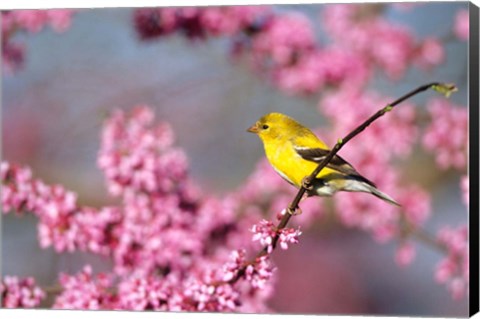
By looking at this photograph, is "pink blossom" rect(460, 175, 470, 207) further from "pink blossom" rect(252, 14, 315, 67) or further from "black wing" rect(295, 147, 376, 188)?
"pink blossom" rect(252, 14, 315, 67)

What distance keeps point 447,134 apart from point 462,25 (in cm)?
54

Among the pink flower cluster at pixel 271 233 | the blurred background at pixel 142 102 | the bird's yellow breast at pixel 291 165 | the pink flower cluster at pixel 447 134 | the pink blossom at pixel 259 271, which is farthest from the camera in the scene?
the blurred background at pixel 142 102

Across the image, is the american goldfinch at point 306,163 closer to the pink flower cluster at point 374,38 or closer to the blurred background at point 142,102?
the blurred background at point 142,102

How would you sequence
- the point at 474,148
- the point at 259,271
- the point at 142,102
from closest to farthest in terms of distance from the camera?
the point at 259,271, the point at 474,148, the point at 142,102

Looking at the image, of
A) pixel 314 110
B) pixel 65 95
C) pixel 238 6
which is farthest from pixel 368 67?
pixel 65 95

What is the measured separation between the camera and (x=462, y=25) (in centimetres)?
489

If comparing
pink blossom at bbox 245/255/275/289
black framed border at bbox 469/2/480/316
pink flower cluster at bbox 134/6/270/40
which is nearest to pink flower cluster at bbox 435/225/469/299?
black framed border at bbox 469/2/480/316

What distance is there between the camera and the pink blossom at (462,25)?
486 cm

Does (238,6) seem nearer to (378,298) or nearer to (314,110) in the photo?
(314,110)

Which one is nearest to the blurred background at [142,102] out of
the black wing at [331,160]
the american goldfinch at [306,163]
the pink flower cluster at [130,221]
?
the pink flower cluster at [130,221]

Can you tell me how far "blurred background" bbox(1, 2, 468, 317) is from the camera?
532 cm

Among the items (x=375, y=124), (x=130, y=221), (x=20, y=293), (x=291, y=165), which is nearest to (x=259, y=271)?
(x=291, y=165)

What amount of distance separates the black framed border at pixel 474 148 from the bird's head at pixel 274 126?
0.81 metres

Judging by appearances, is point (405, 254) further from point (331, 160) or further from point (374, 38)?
point (374, 38)
